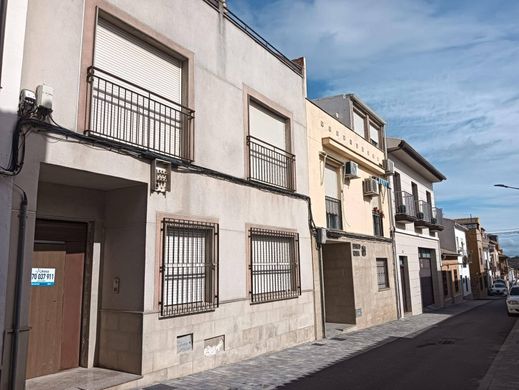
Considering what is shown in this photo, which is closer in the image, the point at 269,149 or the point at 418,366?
the point at 418,366

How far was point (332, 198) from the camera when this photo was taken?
45.9 feet

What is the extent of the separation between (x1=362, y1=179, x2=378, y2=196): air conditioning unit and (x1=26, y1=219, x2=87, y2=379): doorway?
11.5 metres

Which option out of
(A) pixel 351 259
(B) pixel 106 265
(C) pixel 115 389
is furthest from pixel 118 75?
(A) pixel 351 259

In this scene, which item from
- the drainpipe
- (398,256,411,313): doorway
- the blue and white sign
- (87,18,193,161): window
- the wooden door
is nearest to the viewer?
the drainpipe

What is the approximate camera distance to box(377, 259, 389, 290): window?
16.5 meters

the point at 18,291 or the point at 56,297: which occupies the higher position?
the point at 18,291

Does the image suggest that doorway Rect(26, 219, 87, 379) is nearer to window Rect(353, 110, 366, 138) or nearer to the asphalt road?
the asphalt road

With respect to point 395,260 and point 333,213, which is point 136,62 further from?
point 395,260

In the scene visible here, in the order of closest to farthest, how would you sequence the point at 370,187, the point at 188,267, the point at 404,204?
the point at 188,267 → the point at 370,187 → the point at 404,204

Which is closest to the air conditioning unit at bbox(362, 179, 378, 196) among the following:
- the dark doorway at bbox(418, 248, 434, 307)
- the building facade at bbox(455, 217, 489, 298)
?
the dark doorway at bbox(418, 248, 434, 307)

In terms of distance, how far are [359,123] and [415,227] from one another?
23.9ft

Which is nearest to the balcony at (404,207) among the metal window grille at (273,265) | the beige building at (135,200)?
the metal window grille at (273,265)

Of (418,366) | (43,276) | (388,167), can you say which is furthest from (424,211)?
(43,276)

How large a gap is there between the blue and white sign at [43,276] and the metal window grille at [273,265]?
12.9 ft
